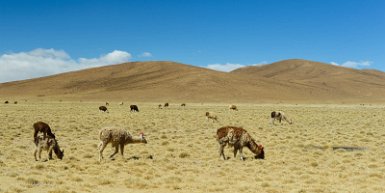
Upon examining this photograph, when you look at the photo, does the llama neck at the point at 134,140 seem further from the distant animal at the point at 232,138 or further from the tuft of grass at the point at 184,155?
the distant animal at the point at 232,138

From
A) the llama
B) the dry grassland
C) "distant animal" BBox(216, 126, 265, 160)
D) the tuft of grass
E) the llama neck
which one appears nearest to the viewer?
the dry grassland

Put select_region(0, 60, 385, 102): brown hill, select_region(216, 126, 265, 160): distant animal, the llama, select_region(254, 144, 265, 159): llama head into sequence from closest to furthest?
the llama < select_region(216, 126, 265, 160): distant animal < select_region(254, 144, 265, 159): llama head < select_region(0, 60, 385, 102): brown hill

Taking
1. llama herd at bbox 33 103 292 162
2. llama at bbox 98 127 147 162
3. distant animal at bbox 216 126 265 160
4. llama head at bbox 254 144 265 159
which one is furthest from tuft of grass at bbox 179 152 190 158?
llama head at bbox 254 144 265 159

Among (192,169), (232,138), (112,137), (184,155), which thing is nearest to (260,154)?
(232,138)

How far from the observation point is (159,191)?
1188cm

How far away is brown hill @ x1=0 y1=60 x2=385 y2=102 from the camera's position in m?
137

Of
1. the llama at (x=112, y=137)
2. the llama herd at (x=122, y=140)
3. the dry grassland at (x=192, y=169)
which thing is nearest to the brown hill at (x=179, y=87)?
the dry grassland at (x=192, y=169)

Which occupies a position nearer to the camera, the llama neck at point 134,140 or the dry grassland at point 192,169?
the dry grassland at point 192,169

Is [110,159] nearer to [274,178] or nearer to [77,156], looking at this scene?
[77,156]

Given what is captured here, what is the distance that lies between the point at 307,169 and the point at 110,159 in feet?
23.8

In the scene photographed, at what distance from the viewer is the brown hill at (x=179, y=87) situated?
449ft

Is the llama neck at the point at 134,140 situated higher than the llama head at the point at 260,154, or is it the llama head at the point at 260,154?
the llama neck at the point at 134,140

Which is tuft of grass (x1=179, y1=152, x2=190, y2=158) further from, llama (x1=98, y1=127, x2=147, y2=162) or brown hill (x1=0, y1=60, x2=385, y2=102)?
brown hill (x1=0, y1=60, x2=385, y2=102)

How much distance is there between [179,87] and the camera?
481 feet
